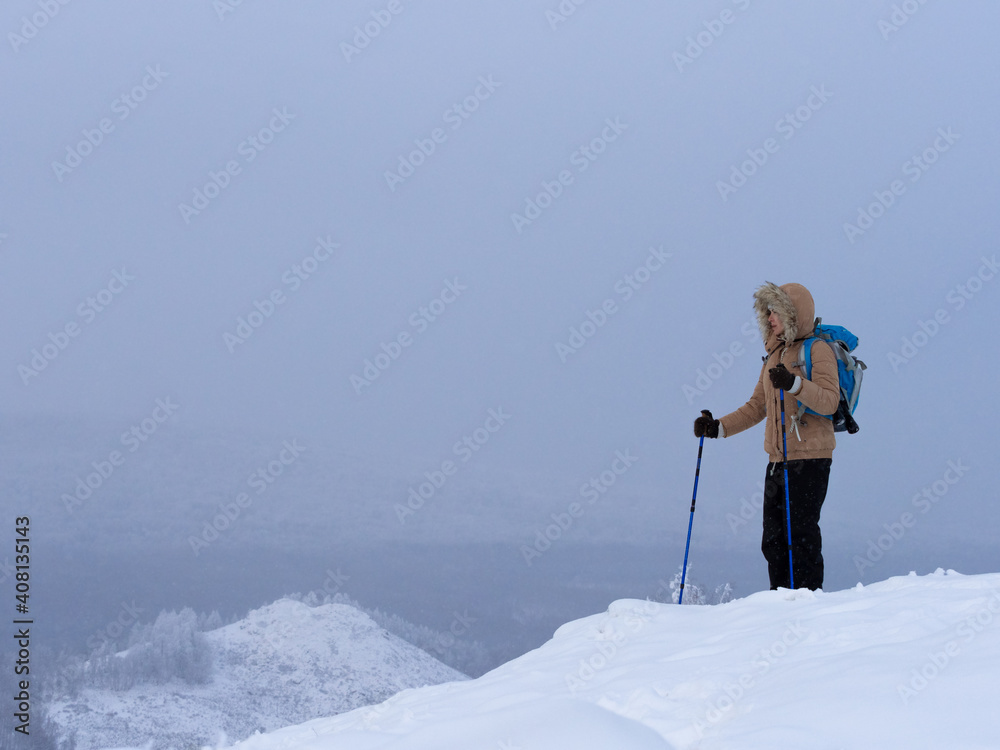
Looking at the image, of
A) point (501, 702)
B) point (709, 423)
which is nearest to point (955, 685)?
point (501, 702)

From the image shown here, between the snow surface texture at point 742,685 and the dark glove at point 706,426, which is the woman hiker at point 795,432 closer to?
the dark glove at point 706,426

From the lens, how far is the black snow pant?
649 centimetres

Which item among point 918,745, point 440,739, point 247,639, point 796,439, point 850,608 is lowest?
point 918,745

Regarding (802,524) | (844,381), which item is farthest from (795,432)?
(802,524)

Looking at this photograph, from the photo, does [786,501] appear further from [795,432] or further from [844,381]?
[844,381]

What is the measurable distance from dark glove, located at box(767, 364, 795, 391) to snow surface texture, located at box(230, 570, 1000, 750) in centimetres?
162

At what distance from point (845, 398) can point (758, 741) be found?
160 inches

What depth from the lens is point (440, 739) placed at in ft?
14.0

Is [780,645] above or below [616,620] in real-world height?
below

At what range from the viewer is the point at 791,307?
663cm

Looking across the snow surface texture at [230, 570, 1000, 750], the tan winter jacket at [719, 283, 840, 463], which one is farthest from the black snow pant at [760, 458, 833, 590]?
the snow surface texture at [230, 570, 1000, 750]

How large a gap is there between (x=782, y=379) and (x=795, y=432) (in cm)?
65

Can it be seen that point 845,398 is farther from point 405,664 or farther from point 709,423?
point 405,664

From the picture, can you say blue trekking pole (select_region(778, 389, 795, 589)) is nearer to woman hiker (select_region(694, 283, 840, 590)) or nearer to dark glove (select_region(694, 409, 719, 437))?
woman hiker (select_region(694, 283, 840, 590))
